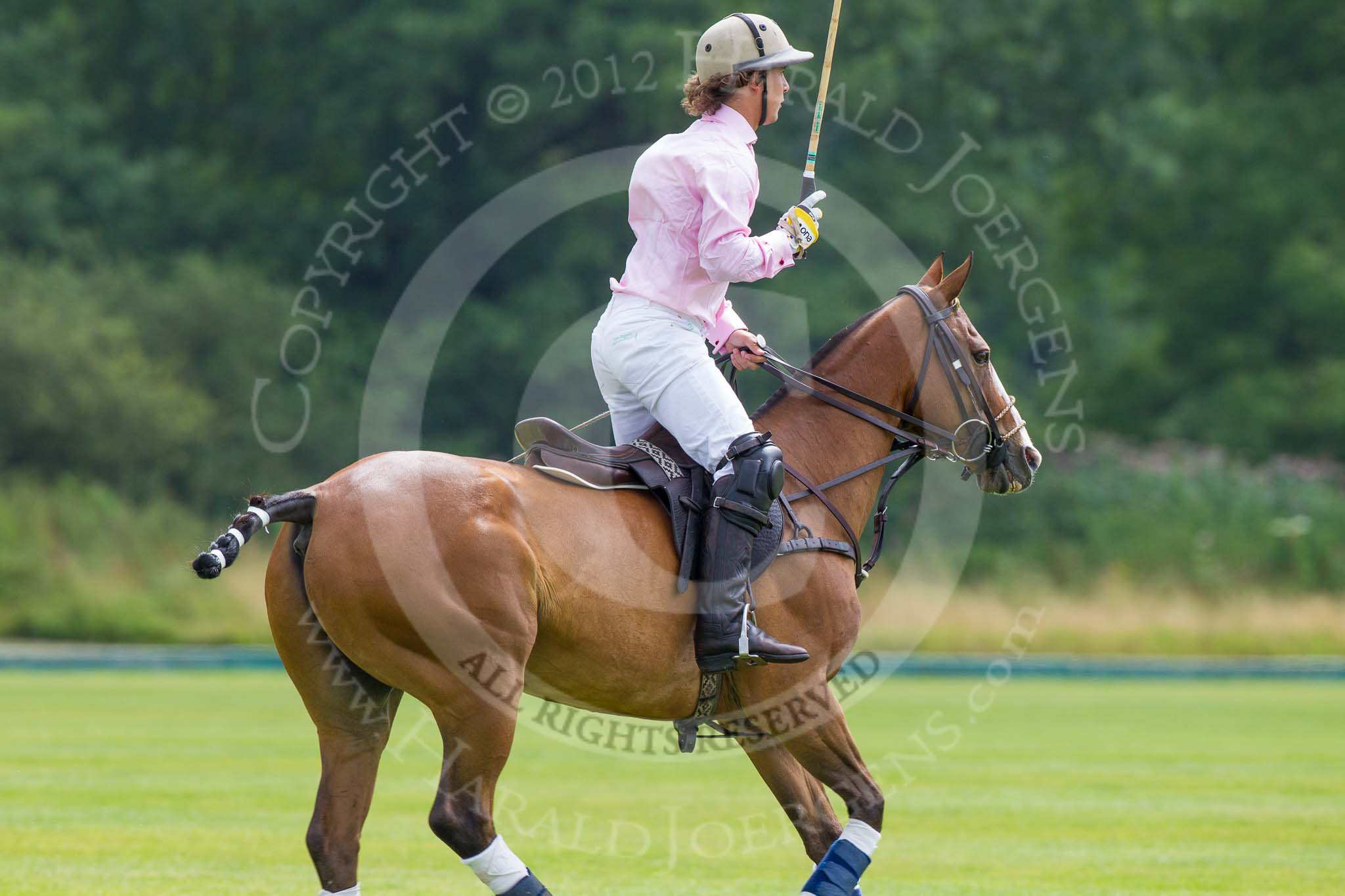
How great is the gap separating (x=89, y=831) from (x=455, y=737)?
4.37 meters

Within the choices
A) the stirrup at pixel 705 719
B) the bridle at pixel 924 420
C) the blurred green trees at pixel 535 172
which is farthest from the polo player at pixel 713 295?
the blurred green trees at pixel 535 172

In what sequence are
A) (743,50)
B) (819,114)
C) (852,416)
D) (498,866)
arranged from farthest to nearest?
(819,114), (852,416), (743,50), (498,866)

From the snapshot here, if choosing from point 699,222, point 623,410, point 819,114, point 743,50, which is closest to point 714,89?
point 743,50

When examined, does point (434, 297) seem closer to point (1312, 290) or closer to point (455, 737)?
point (1312, 290)

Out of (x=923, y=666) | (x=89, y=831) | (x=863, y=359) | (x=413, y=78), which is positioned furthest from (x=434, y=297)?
(x=863, y=359)

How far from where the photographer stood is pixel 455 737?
5320 mm

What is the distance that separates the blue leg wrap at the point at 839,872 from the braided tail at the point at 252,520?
79.1 inches

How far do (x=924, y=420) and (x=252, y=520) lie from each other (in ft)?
8.26

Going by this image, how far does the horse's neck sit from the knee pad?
501 mm

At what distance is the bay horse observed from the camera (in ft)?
17.4

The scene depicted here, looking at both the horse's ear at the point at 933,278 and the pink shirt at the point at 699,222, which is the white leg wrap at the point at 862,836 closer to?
the pink shirt at the point at 699,222

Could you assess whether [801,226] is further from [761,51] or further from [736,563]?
[736,563]

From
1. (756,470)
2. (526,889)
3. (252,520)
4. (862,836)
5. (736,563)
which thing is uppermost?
(756,470)

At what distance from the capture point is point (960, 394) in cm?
636
